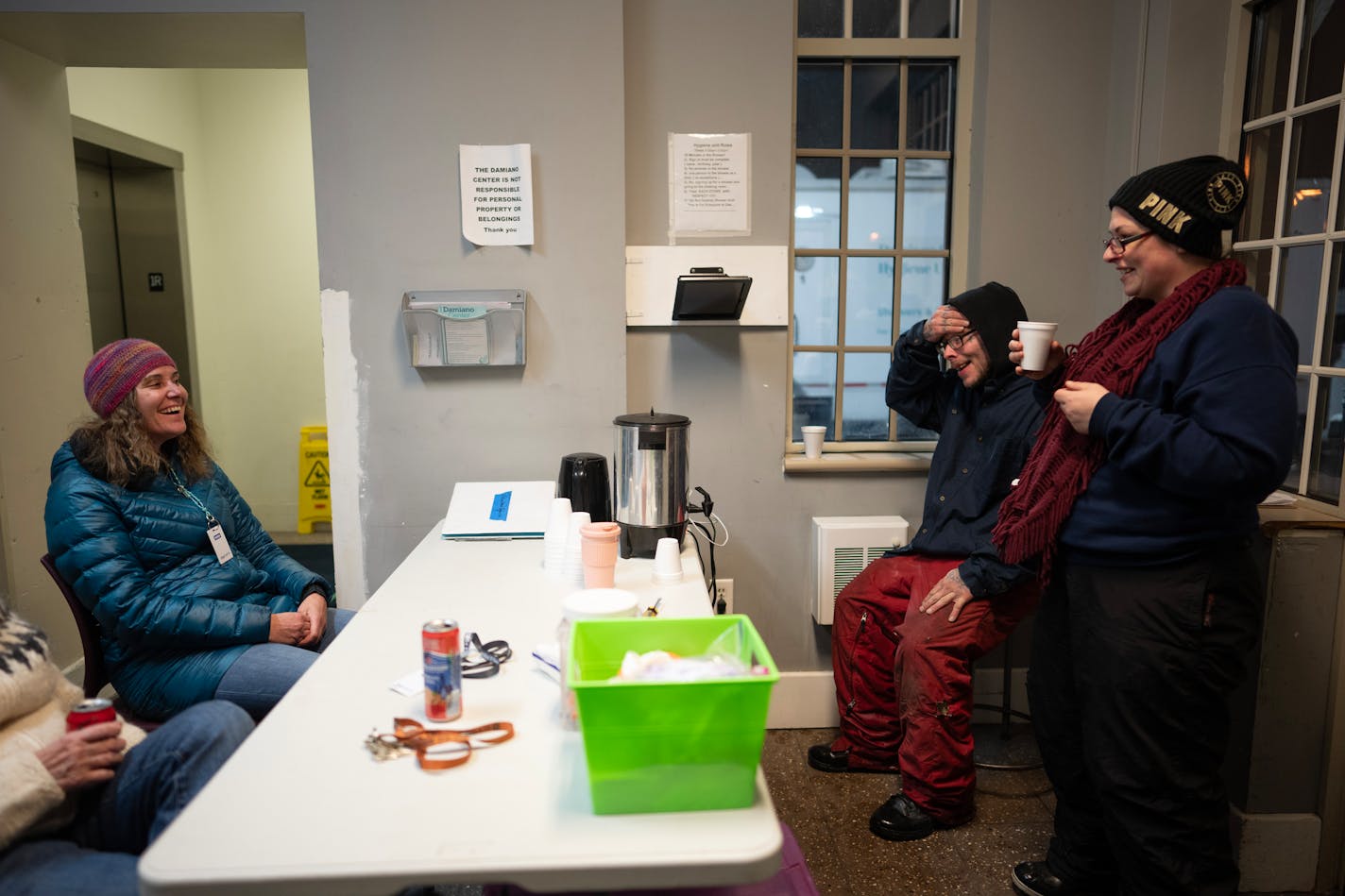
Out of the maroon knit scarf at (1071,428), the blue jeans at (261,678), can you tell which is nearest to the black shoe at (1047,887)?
the maroon knit scarf at (1071,428)

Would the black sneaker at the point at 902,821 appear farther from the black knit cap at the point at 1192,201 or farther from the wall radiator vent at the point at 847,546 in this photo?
the black knit cap at the point at 1192,201

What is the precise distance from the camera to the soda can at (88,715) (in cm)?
128

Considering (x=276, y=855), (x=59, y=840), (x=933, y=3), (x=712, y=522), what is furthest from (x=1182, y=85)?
(x=59, y=840)

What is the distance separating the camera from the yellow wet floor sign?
4.86 metres

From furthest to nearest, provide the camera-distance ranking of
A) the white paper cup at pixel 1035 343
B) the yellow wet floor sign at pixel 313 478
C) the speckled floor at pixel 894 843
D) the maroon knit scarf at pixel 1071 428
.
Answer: the yellow wet floor sign at pixel 313 478, the speckled floor at pixel 894 843, the white paper cup at pixel 1035 343, the maroon knit scarf at pixel 1071 428

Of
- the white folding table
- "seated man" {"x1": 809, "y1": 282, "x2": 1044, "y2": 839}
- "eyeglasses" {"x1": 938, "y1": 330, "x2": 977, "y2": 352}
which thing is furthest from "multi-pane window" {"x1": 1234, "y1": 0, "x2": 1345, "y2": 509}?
the white folding table

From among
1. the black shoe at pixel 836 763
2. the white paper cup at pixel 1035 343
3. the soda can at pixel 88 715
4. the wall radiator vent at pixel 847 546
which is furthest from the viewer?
the wall radiator vent at pixel 847 546

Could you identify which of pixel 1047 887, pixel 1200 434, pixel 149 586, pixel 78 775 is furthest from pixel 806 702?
pixel 78 775

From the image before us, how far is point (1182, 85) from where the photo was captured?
→ 247 centimetres

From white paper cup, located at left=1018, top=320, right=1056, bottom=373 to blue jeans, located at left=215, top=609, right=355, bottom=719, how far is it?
171cm

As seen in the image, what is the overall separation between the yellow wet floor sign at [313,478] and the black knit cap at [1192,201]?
14.4 ft

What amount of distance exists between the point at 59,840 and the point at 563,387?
1704 millimetres

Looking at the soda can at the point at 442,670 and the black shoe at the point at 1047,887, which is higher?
the soda can at the point at 442,670

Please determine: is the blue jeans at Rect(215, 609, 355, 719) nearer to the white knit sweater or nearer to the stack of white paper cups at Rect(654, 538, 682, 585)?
the white knit sweater
